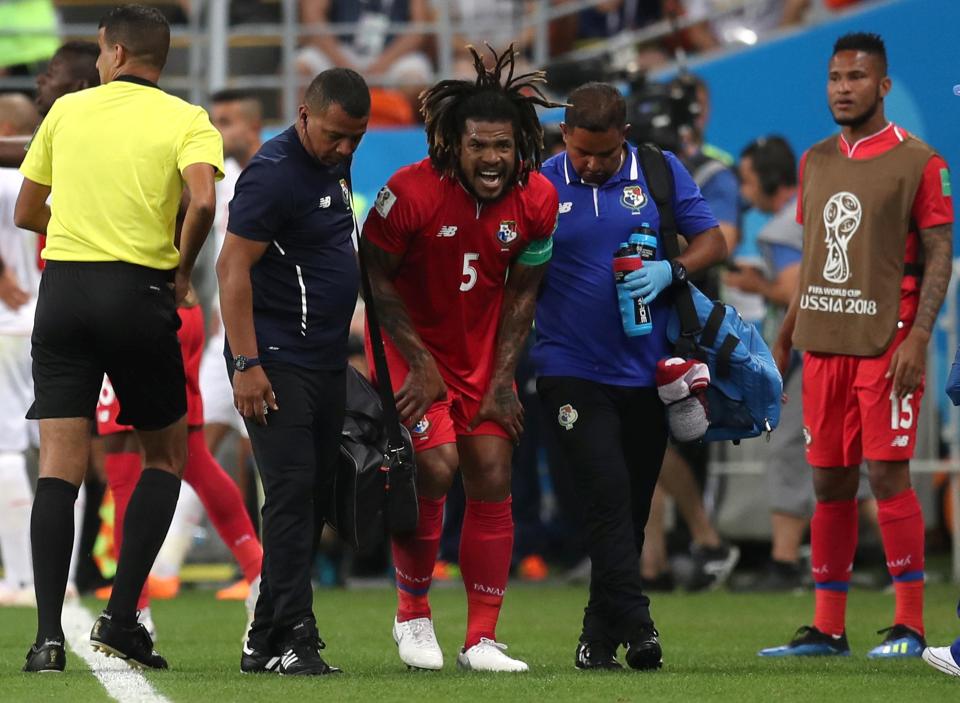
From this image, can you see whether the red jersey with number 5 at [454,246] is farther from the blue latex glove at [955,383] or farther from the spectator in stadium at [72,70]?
the spectator in stadium at [72,70]

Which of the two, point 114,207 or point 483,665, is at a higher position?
point 114,207

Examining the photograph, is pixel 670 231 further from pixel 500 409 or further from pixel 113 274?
pixel 113 274

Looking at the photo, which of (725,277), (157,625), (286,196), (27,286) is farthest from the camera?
(725,277)

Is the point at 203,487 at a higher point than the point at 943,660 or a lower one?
higher

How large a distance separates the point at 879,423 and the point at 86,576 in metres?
5.70

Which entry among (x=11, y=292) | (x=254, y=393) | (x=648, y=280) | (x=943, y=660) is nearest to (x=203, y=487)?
(x=254, y=393)

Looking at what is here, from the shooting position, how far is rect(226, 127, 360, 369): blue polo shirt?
20.4 feet

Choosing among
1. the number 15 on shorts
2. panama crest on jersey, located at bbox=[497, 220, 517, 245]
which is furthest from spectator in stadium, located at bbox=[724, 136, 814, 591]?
panama crest on jersey, located at bbox=[497, 220, 517, 245]

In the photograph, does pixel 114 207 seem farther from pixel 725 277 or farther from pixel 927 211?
pixel 725 277

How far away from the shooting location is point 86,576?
11.3 meters

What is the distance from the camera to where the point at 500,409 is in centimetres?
668

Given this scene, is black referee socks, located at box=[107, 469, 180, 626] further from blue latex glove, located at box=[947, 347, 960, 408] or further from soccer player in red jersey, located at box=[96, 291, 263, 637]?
blue latex glove, located at box=[947, 347, 960, 408]

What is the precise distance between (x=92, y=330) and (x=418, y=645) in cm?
164

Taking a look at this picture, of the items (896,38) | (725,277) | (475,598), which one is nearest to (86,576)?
(725,277)
